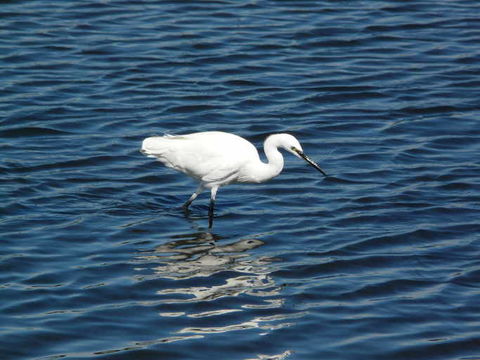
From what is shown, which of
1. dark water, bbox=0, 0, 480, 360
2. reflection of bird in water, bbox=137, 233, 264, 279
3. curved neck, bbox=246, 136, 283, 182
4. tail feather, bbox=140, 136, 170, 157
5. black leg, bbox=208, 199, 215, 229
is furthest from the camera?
tail feather, bbox=140, 136, 170, 157

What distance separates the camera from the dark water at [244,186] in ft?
26.8

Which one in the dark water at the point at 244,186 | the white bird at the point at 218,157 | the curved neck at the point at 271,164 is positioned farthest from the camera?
the curved neck at the point at 271,164

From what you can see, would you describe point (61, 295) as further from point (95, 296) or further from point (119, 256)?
point (119, 256)

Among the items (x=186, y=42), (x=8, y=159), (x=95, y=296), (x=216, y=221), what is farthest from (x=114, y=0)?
(x=95, y=296)

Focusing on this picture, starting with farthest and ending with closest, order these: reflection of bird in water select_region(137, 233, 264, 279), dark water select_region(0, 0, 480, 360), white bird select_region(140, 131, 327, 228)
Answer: white bird select_region(140, 131, 327, 228) < reflection of bird in water select_region(137, 233, 264, 279) < dark water select_region(0, 0, 480, 360)

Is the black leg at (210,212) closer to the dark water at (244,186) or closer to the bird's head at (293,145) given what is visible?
the dark water at (244,186)

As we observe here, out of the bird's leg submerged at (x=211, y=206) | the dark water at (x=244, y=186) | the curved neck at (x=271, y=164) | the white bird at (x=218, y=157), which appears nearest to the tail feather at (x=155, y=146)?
the white bird at (x=218, y=157)

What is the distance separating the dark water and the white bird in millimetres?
353

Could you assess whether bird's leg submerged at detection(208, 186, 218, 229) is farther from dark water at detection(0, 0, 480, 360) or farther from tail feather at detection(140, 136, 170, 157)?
tail feather at detection(140, 136, 170, 157)

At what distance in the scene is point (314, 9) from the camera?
18109 mm

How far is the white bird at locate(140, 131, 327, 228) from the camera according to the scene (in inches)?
420

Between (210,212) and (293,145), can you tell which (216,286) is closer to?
(210,212)

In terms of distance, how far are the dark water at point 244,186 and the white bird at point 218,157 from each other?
35 cm

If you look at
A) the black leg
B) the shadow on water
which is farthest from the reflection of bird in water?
the black leg
